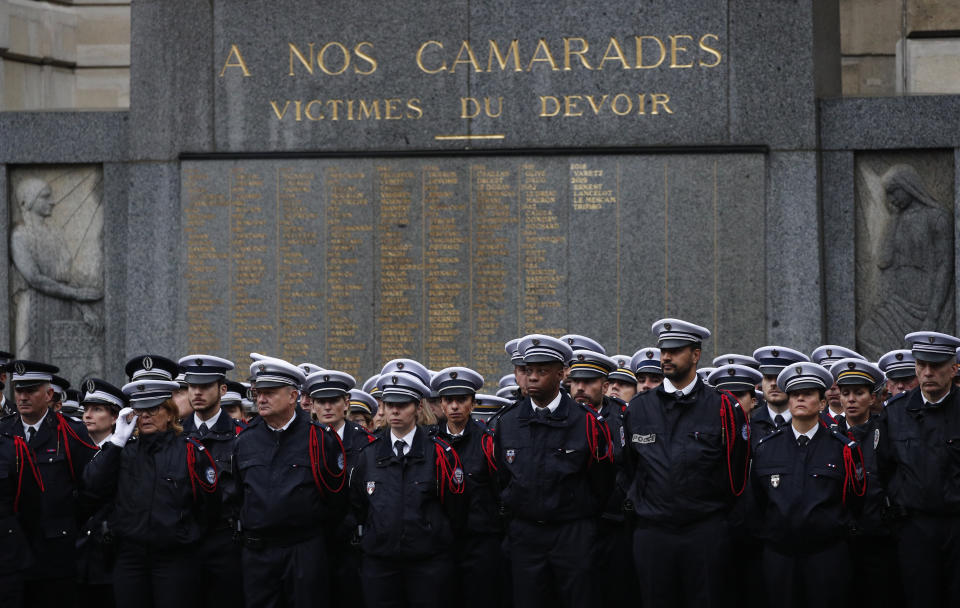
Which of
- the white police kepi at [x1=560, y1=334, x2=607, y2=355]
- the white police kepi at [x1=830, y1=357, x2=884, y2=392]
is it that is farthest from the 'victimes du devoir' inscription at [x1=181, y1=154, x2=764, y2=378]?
the white police kepi at [x1=830, y1=357, x2=884, y2=392]

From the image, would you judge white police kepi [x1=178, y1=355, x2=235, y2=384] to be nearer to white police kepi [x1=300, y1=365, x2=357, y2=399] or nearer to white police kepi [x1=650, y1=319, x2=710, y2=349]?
white police kepi [x1=300, y1=365, x2=357, y2=399]

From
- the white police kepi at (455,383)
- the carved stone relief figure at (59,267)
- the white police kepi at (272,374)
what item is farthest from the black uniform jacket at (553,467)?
the carved stone relief figure at (59,267)

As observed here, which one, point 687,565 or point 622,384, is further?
point 622,384

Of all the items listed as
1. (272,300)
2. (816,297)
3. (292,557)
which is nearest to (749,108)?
(816,297)

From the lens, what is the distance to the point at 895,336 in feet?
45.9

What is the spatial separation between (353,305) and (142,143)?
9.80 feet

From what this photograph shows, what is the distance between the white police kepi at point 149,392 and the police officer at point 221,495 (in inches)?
12.7

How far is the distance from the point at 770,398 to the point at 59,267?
27.5ft

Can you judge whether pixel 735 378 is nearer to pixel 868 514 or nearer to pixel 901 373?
pixel 901 373

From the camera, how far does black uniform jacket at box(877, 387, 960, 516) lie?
8492 mm

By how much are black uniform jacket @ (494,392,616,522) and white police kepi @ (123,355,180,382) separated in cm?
241

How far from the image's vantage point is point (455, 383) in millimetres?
9383

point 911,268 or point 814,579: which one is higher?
point 911,268

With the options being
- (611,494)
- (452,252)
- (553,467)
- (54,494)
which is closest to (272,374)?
(54,494)
